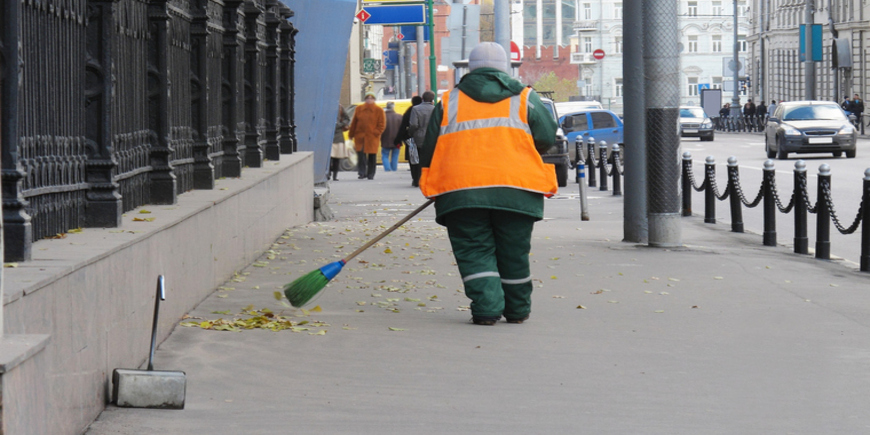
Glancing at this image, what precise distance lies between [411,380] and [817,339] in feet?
8.33

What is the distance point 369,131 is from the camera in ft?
89.3

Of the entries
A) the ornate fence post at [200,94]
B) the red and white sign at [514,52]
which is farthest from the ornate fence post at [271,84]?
the red and white sign at [514,52]

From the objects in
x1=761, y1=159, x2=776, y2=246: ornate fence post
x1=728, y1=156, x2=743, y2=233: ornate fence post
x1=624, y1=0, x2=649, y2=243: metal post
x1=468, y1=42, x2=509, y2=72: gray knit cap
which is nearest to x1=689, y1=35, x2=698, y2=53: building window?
x1=728, y1=156, x2=743, y2=233: ornate fence post

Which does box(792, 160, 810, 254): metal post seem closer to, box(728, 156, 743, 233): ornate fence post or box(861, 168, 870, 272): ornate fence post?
box(861, 168, 870, 272): ornate fence post

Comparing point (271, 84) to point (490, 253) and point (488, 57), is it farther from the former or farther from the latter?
point (490, 253)

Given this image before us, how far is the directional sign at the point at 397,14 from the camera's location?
36.5 meters

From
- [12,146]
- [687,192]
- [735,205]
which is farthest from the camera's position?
[687,192]

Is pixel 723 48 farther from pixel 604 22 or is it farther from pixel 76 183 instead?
pixel 76 183

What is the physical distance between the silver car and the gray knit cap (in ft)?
87.8

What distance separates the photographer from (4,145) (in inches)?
203

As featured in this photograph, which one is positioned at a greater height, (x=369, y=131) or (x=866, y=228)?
(x=369, y=131)

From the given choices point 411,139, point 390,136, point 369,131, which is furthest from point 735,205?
point 390,136

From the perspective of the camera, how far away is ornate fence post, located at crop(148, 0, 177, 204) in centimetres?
819

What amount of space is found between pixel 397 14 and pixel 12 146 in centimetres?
3214
